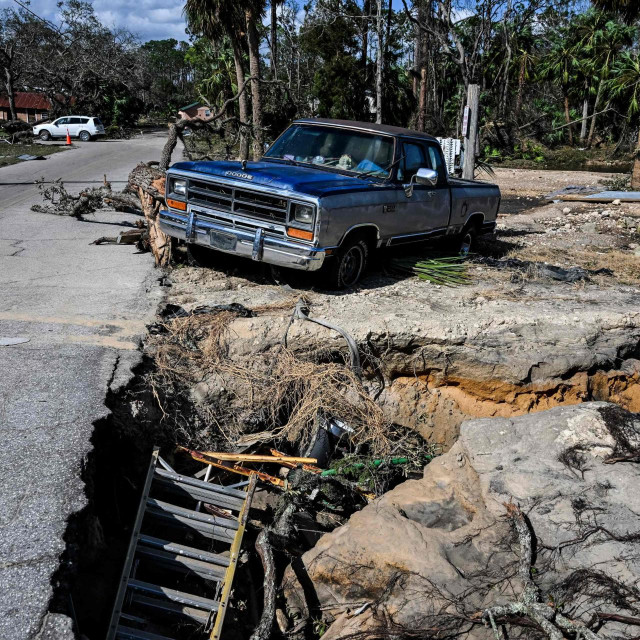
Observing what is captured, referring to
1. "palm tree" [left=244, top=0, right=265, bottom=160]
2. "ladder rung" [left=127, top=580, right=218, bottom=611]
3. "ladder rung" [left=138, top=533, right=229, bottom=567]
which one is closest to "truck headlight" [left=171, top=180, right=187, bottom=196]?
"ladder rung" [left=138, top=533, right=229, bottom=567]

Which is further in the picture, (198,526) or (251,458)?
(251,458)

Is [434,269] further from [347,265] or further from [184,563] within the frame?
[184,563]

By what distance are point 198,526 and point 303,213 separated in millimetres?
3355

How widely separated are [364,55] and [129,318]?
24091 mm

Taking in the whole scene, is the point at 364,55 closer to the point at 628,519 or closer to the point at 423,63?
the point at 423,63

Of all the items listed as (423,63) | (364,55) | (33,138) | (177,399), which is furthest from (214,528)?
(33,138)

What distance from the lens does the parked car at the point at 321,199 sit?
7035mm

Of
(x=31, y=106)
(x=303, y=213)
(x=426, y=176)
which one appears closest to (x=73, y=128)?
(x=31, y=106)

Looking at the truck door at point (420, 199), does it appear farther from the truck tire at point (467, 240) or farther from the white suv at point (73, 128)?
the white suv at point (73, 128)

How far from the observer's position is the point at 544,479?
4.89 metres

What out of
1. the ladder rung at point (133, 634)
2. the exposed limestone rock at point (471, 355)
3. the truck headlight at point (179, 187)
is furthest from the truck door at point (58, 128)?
the ladder rung at point (133, 634)

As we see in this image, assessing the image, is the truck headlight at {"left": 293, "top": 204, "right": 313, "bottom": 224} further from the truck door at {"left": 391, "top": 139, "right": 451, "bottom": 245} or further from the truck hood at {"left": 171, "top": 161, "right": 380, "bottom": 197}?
the truck door at {"left": 391, "top": 139, "right": 451, "bottom": 245}

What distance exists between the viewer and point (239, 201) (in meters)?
7.34

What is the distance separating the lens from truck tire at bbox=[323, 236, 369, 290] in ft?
24.6
